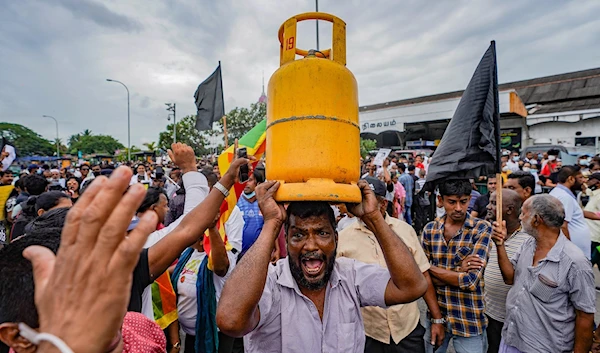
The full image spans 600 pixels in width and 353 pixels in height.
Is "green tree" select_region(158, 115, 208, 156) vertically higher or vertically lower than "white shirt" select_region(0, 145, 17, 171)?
higher

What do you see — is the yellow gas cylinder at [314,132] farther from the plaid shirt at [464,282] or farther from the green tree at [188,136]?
the green tree at [188,136]

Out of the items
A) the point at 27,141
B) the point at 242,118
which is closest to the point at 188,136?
the point at 242,118

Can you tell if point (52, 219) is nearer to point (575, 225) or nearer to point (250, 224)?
point (250, 224)

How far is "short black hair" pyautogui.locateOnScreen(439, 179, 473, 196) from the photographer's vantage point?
3.14 meters

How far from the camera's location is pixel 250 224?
158 inches

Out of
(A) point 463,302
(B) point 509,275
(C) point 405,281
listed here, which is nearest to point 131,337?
(C) point 405,281

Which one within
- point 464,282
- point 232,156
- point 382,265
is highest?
point 232,156

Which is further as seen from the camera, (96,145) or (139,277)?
(96,145)

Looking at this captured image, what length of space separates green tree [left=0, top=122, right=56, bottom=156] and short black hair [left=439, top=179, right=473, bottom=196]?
278ft

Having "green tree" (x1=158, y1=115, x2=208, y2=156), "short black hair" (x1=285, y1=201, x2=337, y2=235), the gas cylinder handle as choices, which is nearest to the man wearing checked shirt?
"short black hair" (x1=285, y1=201, x2=337, y2=235)

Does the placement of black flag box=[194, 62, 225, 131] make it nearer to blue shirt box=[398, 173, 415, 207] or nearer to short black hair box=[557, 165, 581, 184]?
short black hair box=[557, 165, 581, 184]

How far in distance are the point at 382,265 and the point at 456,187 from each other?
1.01m

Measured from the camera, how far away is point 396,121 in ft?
97.7

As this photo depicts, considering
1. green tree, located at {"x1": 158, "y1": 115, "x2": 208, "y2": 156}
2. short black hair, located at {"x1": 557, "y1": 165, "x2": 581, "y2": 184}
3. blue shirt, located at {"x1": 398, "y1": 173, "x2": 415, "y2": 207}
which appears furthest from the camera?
green tree, located at {"x1": 158, "y1": 115, "x2": 208, "y2": 156}
